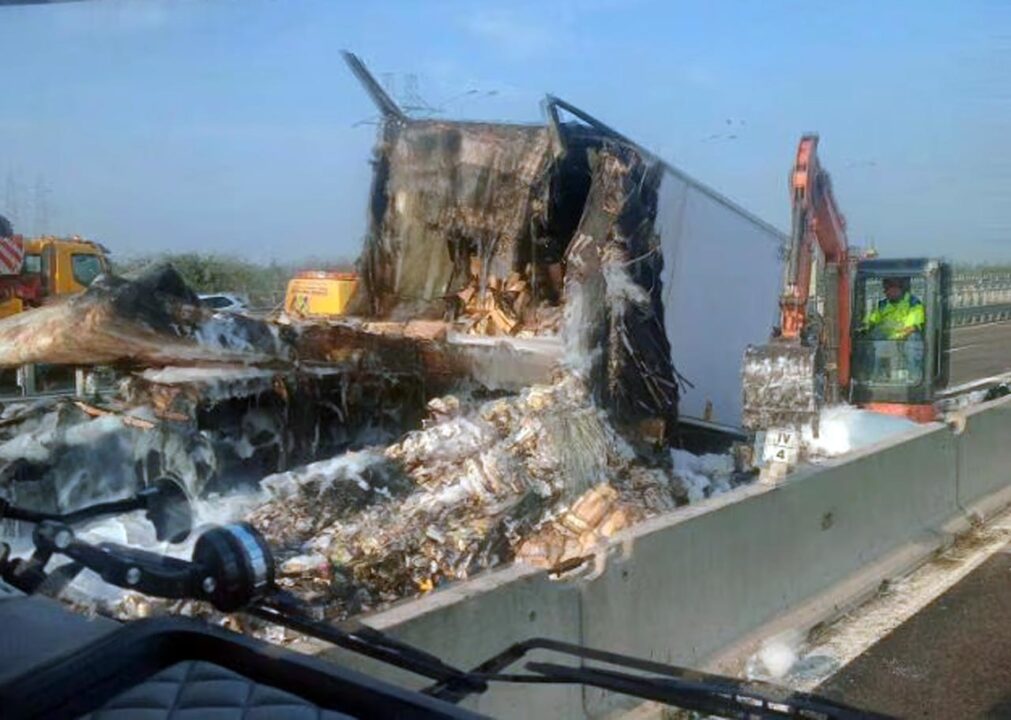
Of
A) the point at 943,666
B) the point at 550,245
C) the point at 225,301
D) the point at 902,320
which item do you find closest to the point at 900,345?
the point at 902,320

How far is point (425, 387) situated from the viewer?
10836 millimetres

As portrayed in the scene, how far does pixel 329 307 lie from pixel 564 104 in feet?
12.0

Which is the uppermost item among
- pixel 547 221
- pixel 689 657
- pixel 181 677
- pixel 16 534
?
pixel 547 221

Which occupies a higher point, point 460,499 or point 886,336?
point 886,336

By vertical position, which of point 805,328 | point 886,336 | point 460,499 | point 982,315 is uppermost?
point 805,328

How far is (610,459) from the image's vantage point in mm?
10125

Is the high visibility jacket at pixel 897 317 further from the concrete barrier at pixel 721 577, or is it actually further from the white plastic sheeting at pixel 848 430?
the concrete barrier at pixel 721 577

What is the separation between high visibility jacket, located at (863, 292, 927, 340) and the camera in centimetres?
1484

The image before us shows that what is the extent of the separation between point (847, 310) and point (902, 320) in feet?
2.35

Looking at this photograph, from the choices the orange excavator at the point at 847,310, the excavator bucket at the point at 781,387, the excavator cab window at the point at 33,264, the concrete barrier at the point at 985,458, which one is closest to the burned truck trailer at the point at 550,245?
the excavator bucket at the point at 781,387

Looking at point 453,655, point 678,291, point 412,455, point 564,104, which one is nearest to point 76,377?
point 412,455

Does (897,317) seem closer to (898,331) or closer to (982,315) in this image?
(898,331)

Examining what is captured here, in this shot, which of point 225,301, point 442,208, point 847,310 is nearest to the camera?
point 225,301

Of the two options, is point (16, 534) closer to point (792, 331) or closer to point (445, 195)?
point (445, 195)
